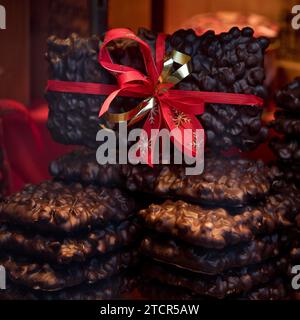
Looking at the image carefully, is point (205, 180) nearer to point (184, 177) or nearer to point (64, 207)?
point (184, 177)

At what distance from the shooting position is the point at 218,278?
31.3 inches

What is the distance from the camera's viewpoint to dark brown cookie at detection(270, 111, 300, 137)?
0.89 meters

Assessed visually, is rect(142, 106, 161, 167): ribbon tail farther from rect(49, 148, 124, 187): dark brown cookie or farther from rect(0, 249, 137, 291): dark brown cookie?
rect(0, 249, 137, 291): dark brown cookie

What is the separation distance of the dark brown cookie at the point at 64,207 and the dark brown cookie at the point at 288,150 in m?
0.26

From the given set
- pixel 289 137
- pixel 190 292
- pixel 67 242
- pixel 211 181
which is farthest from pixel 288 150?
pixel 67 242

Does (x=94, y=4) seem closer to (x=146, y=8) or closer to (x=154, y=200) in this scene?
(x=146, y=8)

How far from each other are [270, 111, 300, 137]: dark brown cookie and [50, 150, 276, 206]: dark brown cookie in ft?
0.22

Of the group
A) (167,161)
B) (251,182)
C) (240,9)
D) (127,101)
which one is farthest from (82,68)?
(240,9)

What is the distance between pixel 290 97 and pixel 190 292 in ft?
1.16

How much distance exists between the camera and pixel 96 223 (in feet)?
2.74

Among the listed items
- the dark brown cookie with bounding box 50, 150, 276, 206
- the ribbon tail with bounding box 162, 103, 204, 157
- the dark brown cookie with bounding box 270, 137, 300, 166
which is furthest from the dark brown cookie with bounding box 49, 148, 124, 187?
the dark brown cookie with bounding box 270, 137, 300, 166

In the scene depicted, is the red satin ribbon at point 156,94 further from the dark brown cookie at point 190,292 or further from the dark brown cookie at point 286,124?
the dark brown cookie at point 190,292

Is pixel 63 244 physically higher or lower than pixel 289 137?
lower

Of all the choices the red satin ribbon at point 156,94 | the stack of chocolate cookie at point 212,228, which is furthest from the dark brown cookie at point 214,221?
the red satin ribbon at point 156,94
